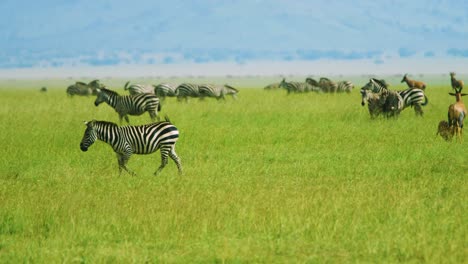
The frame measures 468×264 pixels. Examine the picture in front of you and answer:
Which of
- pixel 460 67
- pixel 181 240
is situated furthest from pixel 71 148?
pixel 460 67

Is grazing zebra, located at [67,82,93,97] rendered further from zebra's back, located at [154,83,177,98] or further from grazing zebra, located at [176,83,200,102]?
grazing zebra, located at [176,83,200,102]

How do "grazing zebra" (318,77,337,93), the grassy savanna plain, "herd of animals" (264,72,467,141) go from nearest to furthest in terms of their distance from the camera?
1. the grassy savanna plain
2. "herd of animals" (264,72,467,141)
3. "grazing zebra" (318,77,337,93)

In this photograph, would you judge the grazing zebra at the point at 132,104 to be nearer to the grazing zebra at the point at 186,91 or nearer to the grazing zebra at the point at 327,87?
the grazing zebra at the point at 186,91

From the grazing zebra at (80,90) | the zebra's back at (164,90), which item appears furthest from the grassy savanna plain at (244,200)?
the grazing zebra at (80,90)

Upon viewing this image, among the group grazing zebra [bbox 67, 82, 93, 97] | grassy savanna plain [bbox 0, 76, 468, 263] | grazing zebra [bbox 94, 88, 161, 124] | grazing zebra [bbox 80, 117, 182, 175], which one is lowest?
grazing zebra [bbox 67, 82, 93, 97]

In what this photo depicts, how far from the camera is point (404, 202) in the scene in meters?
10.9

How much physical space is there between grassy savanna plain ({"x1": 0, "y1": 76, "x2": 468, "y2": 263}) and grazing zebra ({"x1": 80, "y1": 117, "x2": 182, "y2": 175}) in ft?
1.46

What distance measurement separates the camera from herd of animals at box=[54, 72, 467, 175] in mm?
13414

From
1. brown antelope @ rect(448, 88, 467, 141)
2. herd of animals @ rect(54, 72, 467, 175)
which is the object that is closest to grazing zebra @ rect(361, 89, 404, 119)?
herd of animals @ rect(54, 72, 467, 175)

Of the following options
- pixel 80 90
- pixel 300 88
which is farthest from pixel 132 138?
pixel 80 90

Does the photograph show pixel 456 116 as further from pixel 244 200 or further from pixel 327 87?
pixel 327 87

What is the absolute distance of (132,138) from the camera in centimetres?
1345

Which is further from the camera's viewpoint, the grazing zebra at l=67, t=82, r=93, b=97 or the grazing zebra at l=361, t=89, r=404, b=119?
the grazing zebra at l=67, t=82, r=93, b=97

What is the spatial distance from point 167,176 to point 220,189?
5.02 feet
